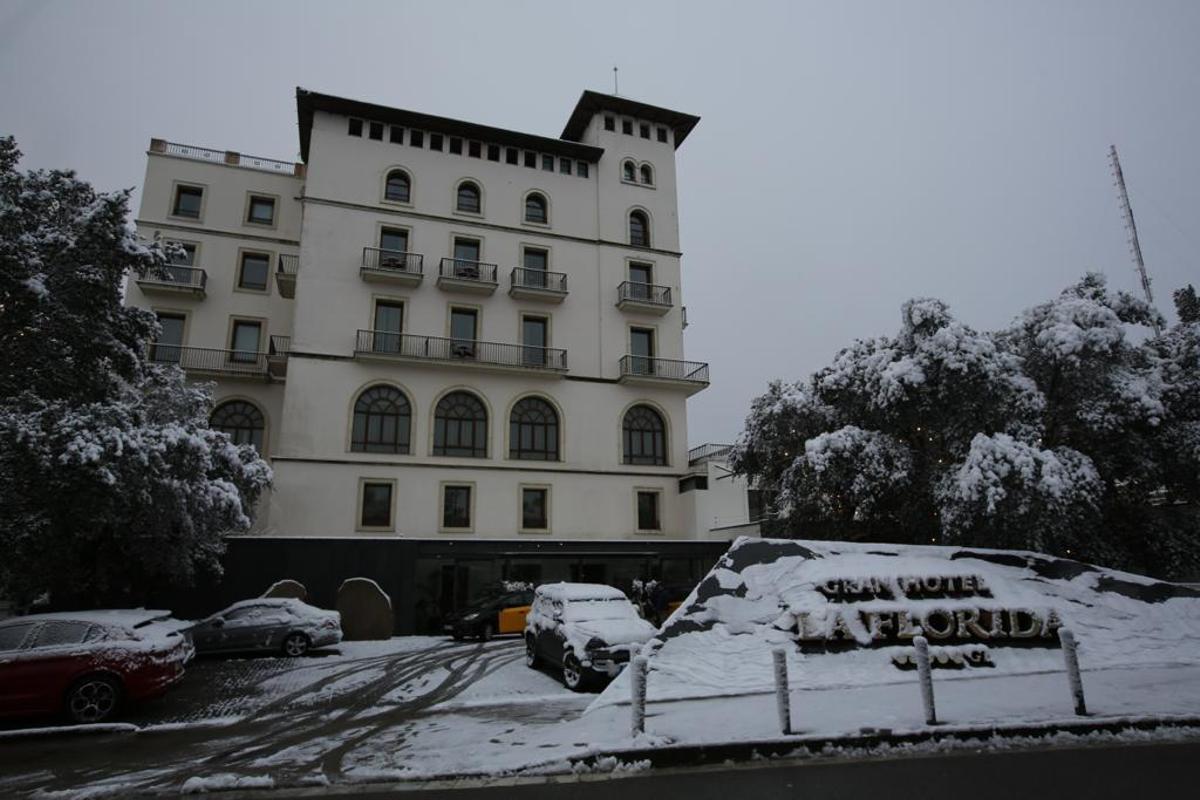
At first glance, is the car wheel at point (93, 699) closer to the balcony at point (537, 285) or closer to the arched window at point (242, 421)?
the arched window at point (242, 421)

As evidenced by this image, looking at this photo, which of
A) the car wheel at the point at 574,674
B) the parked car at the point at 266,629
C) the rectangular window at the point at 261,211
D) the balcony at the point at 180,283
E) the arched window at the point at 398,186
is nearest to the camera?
the car wheel at the point at 574,674

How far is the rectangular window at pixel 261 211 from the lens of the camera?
102ft

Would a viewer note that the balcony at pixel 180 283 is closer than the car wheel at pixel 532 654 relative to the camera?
No

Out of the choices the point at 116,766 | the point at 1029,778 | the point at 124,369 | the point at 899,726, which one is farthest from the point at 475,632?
the point at 1029,778

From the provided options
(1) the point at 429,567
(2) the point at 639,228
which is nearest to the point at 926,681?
(1) the point at 429,567

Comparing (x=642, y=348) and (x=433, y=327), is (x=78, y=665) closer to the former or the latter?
(x=433, y=327)

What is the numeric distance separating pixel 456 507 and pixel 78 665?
16959mm

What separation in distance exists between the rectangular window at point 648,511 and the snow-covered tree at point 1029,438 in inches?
375

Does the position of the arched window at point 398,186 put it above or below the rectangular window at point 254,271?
above

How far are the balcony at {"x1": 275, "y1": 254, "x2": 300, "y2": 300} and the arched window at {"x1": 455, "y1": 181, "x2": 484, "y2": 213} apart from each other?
7340mm

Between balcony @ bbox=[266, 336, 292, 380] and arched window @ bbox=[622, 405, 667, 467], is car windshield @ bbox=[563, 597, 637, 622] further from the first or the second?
balcony @ bbox=[266, 336, 292, 380]

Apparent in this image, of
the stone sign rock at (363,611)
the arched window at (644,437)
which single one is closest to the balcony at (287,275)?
the stone sign rock at (363,611)

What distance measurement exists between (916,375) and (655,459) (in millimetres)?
13883

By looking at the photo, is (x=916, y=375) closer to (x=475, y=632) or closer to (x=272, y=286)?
(x=475, y=632)
